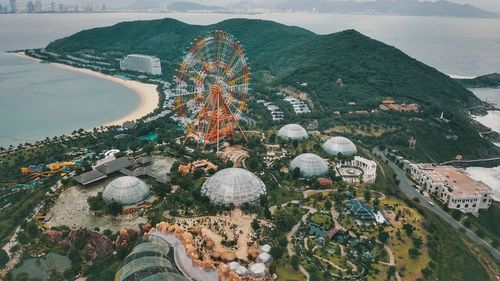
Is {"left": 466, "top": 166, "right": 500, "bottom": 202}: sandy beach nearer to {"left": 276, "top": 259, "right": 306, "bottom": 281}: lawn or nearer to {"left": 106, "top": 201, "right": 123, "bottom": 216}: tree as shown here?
{"left": 276, "top": 259, "right": 306, "bottom": 281}: lawn

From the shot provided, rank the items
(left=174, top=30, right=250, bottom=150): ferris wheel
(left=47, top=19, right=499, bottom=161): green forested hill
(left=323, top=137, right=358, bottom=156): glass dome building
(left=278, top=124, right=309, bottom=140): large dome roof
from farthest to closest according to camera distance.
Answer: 1. (left=47, top=19, right=499, bottom=161): green forested hill
2. (left=278, top=124, right=309, bottom=140): large dome roof
3. (left=323, top=137, right=358, bottom=156): glass dome building
4. (left=174, top=30, right=250, bottom=150): ferris wheel

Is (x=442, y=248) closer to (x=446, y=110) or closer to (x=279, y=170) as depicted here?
(x=279, y=170)

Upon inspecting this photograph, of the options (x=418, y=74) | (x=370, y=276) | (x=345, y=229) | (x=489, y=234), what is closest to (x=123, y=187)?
(x=345, y=229)

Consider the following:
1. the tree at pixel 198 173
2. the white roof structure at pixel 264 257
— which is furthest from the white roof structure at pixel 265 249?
the tree at pixel 198 173

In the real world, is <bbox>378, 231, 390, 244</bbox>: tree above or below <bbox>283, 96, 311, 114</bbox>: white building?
below

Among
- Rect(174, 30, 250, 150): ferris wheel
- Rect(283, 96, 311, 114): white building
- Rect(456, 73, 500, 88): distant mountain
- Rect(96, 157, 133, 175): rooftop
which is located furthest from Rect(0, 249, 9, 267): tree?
Rect(456, 73, 500, 88): distant mountain

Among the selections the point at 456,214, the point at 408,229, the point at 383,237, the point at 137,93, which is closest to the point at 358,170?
the point at 456,214
